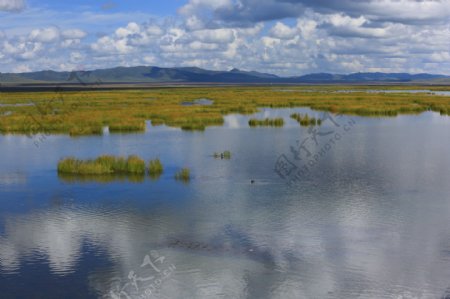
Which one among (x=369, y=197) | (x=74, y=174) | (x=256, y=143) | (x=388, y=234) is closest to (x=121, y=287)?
(x=388, y=234)

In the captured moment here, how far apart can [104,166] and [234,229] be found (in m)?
12.8

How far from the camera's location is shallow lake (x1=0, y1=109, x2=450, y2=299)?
46.8ft

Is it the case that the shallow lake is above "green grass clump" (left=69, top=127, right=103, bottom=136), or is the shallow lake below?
below

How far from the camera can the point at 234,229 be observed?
1877cm

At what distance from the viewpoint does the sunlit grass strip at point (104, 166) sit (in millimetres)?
29156

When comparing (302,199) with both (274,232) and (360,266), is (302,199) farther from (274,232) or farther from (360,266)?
(360,266)

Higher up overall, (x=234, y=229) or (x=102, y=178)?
(x=102, y=178)

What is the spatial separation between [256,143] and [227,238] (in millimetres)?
22325

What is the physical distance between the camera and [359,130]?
157 ft

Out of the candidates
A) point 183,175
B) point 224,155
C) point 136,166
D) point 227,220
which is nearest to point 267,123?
point 224,155

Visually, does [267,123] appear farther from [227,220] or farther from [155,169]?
[227,220]

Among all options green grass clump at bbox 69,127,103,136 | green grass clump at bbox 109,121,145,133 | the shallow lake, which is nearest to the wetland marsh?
the shallow lake

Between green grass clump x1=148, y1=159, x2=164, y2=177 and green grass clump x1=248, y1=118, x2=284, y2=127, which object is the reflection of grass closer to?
green grass clump x1=148, y1=159, x2=164, y2=177

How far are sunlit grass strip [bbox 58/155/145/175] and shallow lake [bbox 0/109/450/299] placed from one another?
3.36ft
